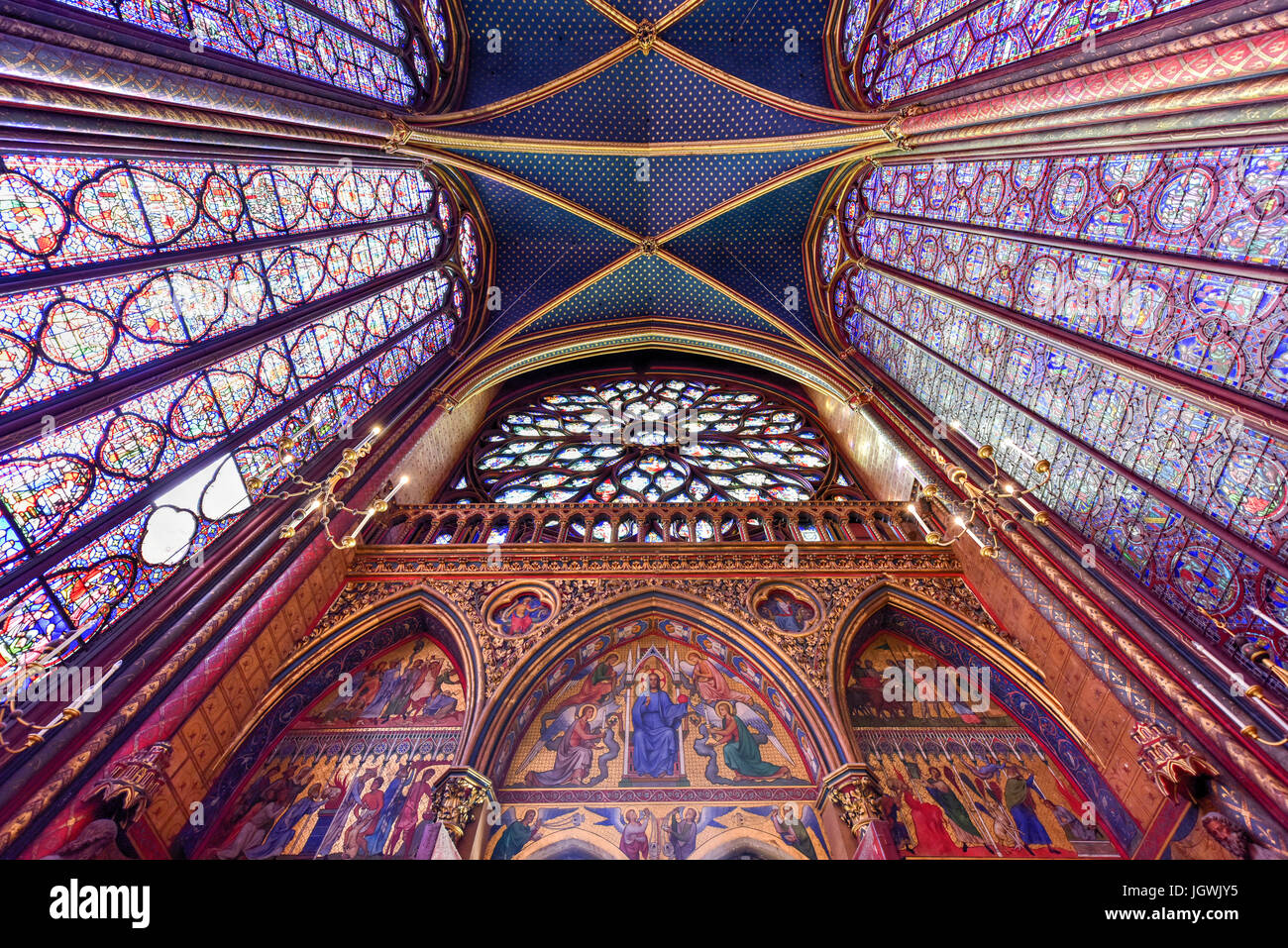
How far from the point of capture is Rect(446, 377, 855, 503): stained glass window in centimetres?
1137

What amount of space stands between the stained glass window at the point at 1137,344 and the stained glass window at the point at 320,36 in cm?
947

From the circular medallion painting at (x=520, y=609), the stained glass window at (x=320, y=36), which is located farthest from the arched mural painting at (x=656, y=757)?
the stained glass window at (x=320, y=36)

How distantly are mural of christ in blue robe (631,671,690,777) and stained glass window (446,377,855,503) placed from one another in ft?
14.0

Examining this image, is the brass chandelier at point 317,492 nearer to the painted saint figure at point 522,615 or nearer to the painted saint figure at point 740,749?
the painted saint figure at point 522,615

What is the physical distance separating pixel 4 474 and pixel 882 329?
486 inches

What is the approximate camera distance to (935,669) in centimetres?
740

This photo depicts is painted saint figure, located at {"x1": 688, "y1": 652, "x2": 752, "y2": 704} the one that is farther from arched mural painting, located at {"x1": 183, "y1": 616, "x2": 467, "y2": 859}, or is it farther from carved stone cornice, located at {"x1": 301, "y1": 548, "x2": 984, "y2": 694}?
arched mural painting, located at {"x1": 183, "y1": 616, "x2": 467, "y2": 859}

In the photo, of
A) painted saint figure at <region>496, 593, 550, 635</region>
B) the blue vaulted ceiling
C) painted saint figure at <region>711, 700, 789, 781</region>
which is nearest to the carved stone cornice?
painted saint figure at <region>496, 593, 550, 635</region>

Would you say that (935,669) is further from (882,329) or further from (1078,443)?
(882,329)

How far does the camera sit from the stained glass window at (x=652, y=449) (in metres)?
11.4

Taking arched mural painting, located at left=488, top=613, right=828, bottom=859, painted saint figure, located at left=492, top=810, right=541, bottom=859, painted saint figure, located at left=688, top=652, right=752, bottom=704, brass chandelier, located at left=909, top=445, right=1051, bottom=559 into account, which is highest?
brass chandelier, located at left=909, top=445, right=1051, bottom=559

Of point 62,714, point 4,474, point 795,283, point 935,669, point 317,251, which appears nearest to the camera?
point 62,714

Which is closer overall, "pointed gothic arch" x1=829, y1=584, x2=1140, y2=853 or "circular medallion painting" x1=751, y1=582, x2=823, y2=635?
"pointed gothic arch" x1=829, y1=584, x2=1140, y2=853
